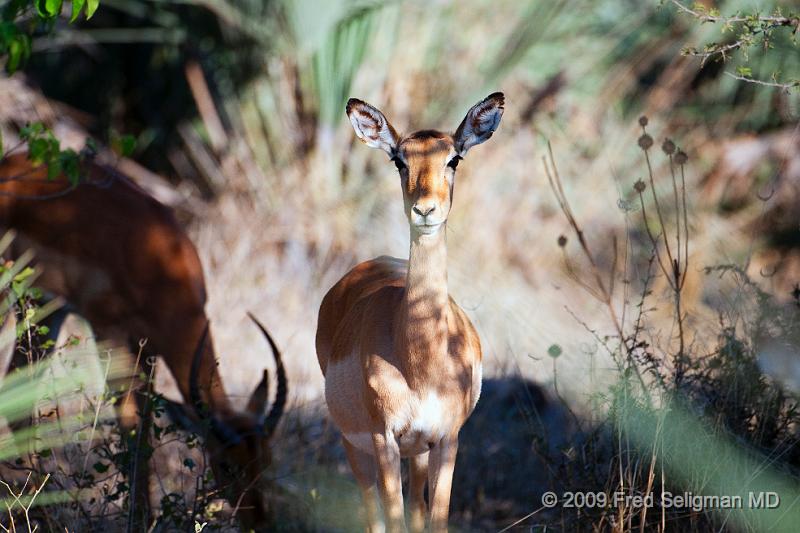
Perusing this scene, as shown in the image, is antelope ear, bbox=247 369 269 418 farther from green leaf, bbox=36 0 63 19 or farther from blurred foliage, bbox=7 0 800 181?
blurred foliage, bbox=7 0 800 181

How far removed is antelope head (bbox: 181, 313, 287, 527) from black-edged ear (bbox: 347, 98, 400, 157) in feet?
5.21

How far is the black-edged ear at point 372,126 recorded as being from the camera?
3.86 m

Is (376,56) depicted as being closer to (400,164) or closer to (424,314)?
(400,164)

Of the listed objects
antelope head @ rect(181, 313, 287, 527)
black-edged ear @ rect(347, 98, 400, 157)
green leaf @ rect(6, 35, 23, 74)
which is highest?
green leaf @ rect(6, 35, 23, 74)

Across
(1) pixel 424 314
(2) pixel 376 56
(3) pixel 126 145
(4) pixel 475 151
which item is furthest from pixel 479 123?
(4) pixel 475 151

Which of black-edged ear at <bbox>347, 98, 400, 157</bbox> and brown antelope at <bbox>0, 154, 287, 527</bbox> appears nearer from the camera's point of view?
black-edged ear at <bbox>347, 98, 400, 157</bbox>

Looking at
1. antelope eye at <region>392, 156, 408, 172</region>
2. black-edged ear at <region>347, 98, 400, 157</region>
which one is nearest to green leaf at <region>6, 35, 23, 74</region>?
black-edged ear at <region>347, 98, 400, 157</region>

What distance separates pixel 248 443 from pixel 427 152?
2272 mm

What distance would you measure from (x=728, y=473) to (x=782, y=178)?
432 cm

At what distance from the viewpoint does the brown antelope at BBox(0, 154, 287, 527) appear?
6.12m

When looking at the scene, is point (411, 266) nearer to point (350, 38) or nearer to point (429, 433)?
point (429, 433)

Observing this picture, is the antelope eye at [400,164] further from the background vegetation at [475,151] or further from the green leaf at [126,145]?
the background vegetation at [475,151]

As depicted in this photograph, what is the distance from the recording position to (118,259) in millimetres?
6371

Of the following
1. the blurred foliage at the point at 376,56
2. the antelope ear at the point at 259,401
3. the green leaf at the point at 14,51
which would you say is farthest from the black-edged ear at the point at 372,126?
the blurred foliage at the point at 376,56
